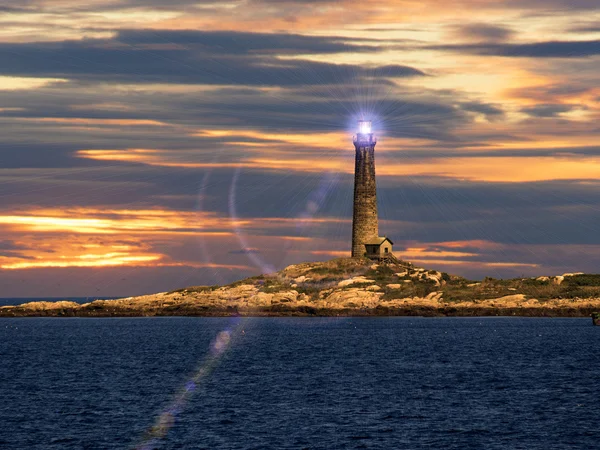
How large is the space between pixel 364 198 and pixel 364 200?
43cm

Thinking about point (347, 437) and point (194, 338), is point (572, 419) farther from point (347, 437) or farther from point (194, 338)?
point (194, 338)

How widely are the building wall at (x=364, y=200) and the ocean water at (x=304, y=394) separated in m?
54.1

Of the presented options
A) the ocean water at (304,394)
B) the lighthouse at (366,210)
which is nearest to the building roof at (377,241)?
the lighthouse at (366,210)

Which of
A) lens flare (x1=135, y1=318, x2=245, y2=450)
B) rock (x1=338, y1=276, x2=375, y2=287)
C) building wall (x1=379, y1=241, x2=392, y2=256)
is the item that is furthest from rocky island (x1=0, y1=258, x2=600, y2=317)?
lens flare (x1=135, y1=318, x2=245, y2=450)

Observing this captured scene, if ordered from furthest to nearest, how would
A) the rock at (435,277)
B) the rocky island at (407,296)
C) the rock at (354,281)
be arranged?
the rock at (435,277)
the rock at (354,281)
the rocky island at (407,296)

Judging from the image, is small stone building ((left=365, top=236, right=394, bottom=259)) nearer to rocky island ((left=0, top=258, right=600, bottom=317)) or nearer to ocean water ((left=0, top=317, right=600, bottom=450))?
rocky island ((left=0, top=258, right=600, bottom=317))

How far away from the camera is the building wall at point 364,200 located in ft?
638

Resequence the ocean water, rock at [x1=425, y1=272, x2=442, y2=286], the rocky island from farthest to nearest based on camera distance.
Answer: rock at [x1=425, y1=272, x2=442, y2=286] → the rocky island → the ocean water

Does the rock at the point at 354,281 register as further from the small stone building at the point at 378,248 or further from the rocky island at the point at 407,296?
the small stone building at the point at 378,248

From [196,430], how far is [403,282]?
135 m

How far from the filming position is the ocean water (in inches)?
2213

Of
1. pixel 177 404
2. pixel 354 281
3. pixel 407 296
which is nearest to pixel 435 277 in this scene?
pixel 407 296

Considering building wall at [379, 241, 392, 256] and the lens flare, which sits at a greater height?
building wall at [379, 241, 392, 256]

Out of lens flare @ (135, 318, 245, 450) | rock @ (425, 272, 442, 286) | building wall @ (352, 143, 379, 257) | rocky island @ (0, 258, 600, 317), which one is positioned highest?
building wall @ (352, 143, 379, 257)
